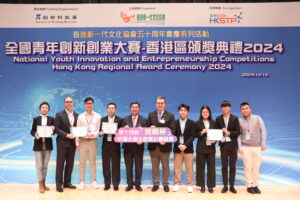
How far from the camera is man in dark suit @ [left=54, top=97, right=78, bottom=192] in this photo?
210 inches

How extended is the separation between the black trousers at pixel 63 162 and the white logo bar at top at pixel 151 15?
7.73 ft

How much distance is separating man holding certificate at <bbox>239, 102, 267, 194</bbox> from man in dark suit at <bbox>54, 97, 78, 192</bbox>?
2.80m

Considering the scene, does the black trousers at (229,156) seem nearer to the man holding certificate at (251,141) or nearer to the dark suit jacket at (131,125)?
the man holding certificate at (251,141)

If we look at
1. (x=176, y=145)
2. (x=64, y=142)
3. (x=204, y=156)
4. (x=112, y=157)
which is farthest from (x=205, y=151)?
(x=64, y=142)

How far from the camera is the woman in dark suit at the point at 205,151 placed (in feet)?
17.3

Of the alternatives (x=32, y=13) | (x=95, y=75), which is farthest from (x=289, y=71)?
(x=32, y=13)

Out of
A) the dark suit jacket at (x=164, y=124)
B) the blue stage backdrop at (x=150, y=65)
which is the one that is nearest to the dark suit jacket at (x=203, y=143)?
the dark suit jacket at (x=164, y=124)

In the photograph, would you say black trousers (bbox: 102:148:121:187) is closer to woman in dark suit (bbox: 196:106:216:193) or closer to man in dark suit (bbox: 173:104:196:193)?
man in dark suit (bbox: 173:104:196:193)

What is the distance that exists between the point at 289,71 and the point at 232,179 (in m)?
2.34

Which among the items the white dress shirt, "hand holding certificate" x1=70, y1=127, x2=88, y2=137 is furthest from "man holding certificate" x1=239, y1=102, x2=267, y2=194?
"hand holding certificate" x1=70, y1=127, x2=88, y2=137

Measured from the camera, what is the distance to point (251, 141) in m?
5.27

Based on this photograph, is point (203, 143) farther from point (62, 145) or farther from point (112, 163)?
point (62, 145)

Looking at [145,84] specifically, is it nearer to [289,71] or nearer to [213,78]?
[213,78]

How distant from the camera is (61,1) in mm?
6281
